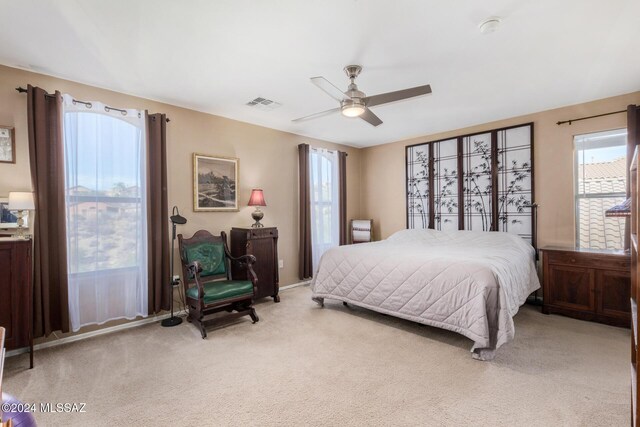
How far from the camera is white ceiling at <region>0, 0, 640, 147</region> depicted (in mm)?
2148

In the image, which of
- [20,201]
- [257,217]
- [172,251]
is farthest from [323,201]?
[20,201]

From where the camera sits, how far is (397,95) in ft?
9.11

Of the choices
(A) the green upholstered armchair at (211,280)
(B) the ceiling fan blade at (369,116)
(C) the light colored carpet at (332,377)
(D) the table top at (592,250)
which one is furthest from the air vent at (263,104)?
(D) the table top at (592,250)

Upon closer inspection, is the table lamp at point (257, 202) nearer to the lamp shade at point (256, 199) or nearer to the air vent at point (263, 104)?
the lamp shade at point (256, 199)

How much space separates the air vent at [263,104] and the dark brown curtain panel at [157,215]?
1.08 metres

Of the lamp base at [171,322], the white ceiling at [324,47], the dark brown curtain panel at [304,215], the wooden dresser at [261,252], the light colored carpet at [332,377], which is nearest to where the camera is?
the light colored carpet at [332,377]

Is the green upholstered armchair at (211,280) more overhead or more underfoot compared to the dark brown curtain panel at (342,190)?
more underfoot

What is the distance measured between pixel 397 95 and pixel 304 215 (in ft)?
9.67

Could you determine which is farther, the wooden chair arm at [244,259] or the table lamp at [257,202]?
the table lamp at [257,202]

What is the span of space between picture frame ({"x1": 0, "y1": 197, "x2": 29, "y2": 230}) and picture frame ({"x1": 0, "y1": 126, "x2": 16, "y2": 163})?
0.38 metres

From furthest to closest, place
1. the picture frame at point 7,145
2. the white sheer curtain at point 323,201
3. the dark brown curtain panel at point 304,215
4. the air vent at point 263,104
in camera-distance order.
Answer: the white sheer curtain at point 323,201 → the dark brown curtain panel at point 304,215 → the air vent at point 263,104 → the picture frame at point 7,145

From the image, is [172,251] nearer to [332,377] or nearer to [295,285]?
[295,285]

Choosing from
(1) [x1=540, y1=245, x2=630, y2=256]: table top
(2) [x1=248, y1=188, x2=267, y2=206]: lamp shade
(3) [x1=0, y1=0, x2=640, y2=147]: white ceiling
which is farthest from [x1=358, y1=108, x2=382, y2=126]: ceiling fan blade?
(1) [x1=540, y1=245, x2=630, y2=256]: table top

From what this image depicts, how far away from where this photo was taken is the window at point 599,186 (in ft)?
12.6
